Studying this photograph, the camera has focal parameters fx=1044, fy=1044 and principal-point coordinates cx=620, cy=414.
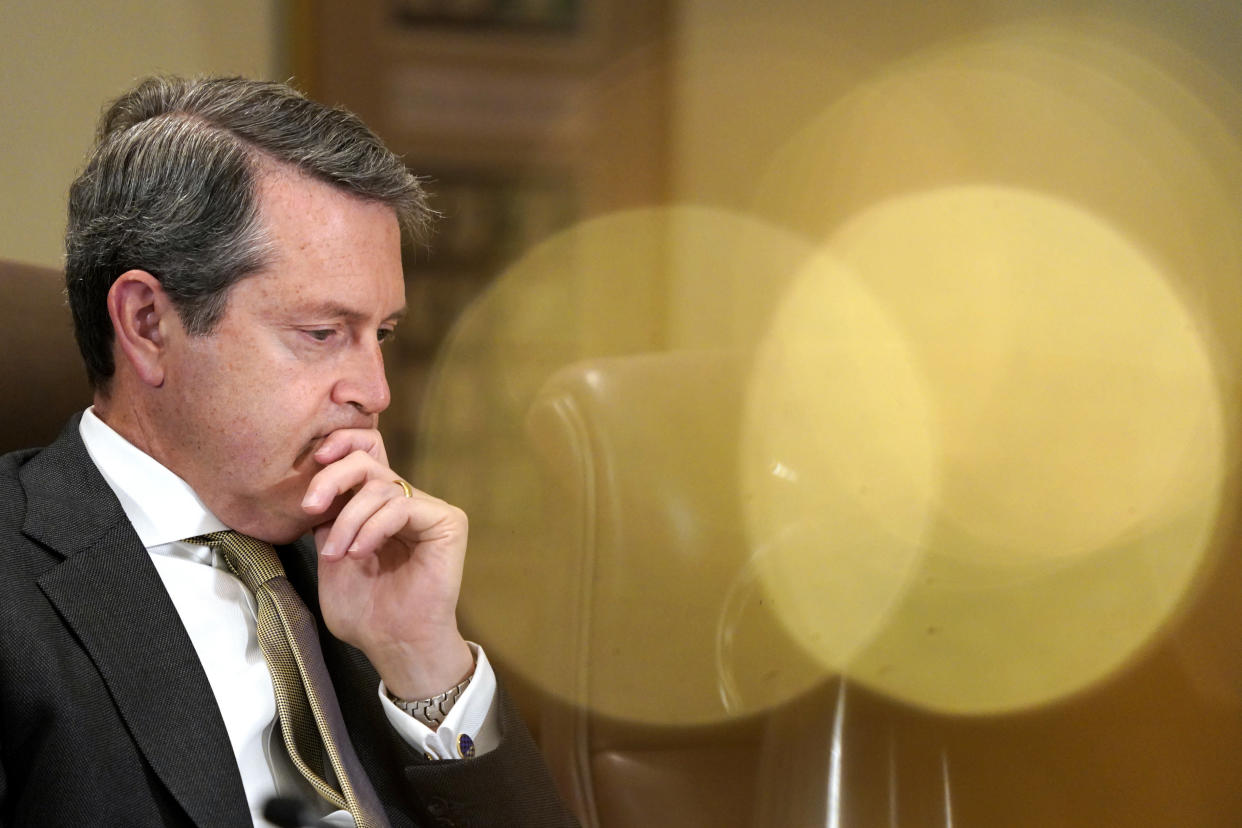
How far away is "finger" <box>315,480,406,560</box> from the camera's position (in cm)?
93

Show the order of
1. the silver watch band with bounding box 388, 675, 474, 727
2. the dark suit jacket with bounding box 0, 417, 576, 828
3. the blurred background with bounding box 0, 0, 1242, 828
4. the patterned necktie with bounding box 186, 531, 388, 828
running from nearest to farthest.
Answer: the dark suit jacket with bounding box 0, 417, 576, 828 → the patterned necktie with bounding box 186, 531, 388, 828 → the silver watch band with bounding box 388, 675, 474, 727 → the blurred background with bounding box 0, 0, 1242, 828

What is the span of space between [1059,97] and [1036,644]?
1023mm

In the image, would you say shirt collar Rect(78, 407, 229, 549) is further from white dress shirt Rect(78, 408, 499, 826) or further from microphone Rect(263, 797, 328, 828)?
microphone Rect(263, 797, 328, 828)

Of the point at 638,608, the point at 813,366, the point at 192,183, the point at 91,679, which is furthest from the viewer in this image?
the point at 813,366

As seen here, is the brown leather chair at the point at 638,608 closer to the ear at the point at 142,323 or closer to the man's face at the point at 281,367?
the man's face at the point at 281,367

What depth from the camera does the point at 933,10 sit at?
198 centimetres

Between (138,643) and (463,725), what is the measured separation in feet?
1.01

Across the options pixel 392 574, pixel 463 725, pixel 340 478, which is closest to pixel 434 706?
pixel 463 725

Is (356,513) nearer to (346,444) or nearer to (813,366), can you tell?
(346,444)

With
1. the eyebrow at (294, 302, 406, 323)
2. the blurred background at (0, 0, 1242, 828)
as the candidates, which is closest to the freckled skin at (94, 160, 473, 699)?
the eyebrow at (294, 302, 406, 323)

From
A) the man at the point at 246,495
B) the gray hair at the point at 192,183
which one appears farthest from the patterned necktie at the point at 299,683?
the gray hair at the point at 192,183

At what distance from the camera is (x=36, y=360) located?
109 cm

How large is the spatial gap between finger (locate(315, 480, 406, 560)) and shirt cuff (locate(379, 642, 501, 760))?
183mm

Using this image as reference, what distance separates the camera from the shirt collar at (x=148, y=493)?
946mm
